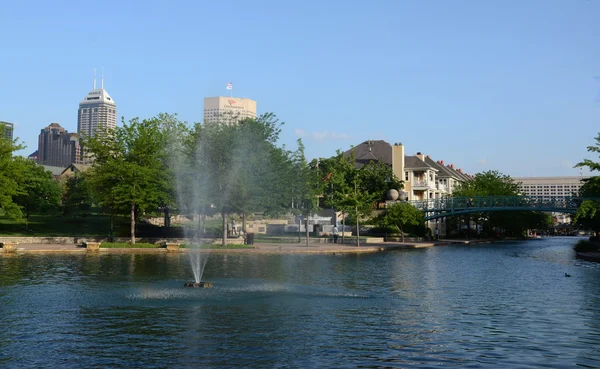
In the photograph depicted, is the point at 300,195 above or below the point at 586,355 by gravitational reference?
above

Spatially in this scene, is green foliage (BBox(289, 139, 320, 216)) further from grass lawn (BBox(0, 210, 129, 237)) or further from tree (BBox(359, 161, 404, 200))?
tree (BBox(359, 161, 404, 200))

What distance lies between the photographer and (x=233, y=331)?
1962 centimetres

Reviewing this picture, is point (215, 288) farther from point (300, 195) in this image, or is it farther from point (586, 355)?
point (300, 195)

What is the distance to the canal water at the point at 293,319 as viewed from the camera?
16.4 meters

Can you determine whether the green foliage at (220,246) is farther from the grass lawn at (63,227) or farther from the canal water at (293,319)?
the canal water at (293,319)

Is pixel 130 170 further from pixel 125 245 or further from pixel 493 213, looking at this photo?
pixel 493 213

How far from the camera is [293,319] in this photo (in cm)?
2192

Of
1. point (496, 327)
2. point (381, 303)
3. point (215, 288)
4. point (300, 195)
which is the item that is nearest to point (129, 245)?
point (300, 195)

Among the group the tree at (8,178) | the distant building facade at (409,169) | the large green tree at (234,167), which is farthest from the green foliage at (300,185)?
the distant building facade at (409,169)

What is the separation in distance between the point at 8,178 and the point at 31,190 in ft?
Result: 49.1

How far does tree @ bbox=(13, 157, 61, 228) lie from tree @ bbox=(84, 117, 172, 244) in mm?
7442

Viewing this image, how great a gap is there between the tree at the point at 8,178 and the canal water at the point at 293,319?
24.4 m

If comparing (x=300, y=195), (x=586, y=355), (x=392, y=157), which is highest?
(x=392, y=157)

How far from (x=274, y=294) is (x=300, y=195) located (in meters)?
45.1
